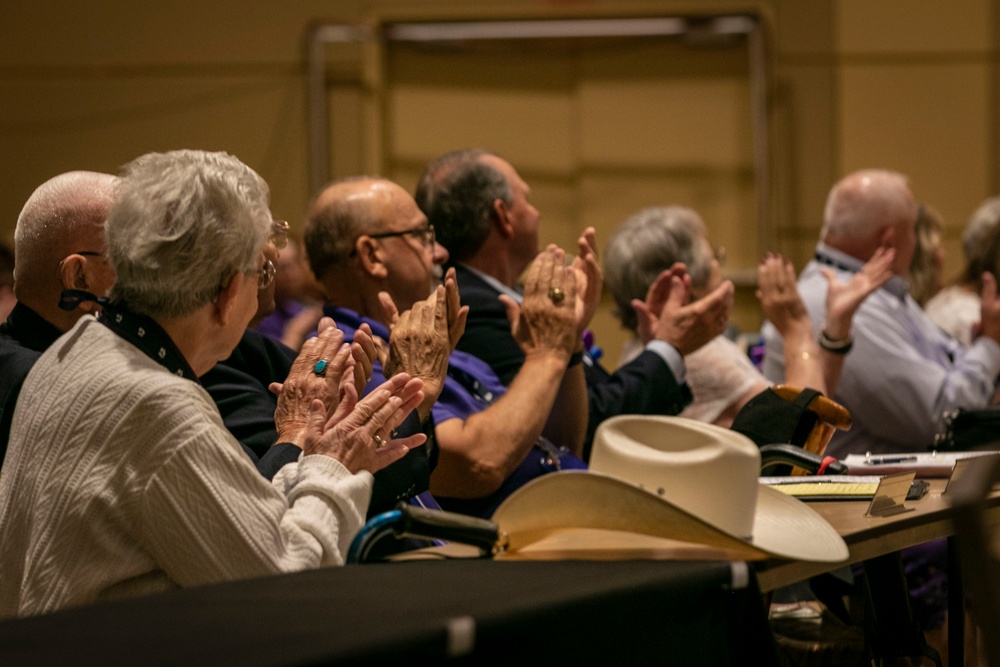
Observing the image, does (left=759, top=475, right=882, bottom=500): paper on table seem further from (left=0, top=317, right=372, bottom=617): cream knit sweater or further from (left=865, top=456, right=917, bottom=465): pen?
(left=0, top=317, right=372, bottom=617): cream knit sweater

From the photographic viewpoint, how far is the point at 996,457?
1.21m

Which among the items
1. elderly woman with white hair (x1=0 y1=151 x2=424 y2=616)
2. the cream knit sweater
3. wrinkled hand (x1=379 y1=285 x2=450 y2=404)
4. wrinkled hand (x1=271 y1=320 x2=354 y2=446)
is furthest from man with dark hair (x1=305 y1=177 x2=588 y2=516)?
the cream knit sweater

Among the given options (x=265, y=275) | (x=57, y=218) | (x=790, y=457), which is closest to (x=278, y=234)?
(x=265, y=275)

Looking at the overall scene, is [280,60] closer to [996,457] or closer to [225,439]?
[225,439]

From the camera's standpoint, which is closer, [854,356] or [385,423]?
[385,423]

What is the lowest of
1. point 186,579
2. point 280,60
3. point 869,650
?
point 869,650

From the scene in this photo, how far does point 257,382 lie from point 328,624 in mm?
1209

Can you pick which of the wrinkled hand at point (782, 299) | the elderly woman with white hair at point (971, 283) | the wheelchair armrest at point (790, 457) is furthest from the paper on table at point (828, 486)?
the elderly woman with white hair at point (971, 283)

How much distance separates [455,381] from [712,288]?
1294 mm

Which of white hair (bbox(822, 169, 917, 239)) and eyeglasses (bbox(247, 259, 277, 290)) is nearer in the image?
eyeglasses (bbox(247, 259, 277, 290))

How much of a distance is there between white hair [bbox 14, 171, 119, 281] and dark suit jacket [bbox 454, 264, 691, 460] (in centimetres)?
93

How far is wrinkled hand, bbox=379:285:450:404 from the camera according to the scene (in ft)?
7.32

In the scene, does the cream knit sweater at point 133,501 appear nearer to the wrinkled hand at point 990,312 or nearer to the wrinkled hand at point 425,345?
the wrinkled hand at point 425,345

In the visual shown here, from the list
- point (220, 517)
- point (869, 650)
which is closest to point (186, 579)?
point (220, 517)
